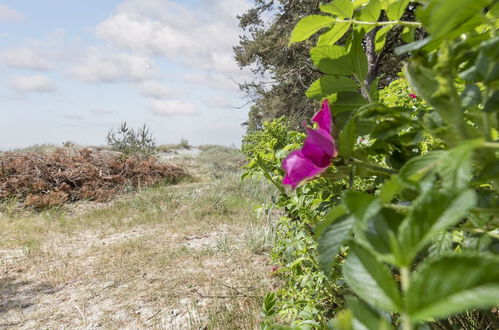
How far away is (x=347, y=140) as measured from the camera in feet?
1.34

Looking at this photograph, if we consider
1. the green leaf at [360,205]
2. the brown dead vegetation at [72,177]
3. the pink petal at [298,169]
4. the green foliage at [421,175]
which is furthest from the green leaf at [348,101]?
the brown dead vegetation at [72,177]

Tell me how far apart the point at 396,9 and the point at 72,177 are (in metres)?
8.19

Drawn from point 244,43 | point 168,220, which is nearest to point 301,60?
point 244,43

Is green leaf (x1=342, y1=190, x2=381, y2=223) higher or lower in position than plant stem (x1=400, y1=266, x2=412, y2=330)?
higher

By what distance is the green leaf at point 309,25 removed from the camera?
63 cm

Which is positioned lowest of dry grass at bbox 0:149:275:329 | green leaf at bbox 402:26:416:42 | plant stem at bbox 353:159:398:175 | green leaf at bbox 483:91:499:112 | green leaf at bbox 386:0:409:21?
dry grass at bbox 0:149:275:329

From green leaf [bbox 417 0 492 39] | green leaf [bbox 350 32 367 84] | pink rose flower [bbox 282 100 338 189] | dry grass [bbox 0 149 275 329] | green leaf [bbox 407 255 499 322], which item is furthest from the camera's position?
dry grass [bbox 0 149 275 329]

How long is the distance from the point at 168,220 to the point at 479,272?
18.3ft

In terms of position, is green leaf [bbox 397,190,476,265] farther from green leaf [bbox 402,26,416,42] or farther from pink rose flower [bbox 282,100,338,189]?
green leaf [bbox 402,26,416,42]

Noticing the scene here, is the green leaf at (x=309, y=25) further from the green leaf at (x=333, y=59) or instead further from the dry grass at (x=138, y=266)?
the dry grass at (x=138, y=266)

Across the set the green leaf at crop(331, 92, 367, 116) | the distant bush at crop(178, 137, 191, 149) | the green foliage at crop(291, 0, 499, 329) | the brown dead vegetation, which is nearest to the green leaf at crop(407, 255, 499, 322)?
the green foliage at crop(291, 0, 499, 329)

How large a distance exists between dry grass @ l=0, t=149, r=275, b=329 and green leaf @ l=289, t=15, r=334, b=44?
76.9 inches

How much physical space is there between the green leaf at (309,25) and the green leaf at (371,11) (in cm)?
5

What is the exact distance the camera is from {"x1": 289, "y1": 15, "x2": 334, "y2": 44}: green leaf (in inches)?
24.7
